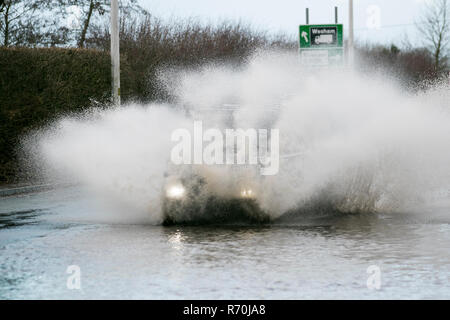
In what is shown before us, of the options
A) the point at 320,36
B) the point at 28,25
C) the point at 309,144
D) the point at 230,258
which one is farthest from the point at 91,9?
the point at 230,258

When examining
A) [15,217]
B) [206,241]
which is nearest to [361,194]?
[206,241]

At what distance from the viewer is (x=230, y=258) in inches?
377

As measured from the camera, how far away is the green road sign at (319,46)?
34.8 m

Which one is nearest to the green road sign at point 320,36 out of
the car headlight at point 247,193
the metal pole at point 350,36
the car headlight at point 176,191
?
the metal pole at point 350,36

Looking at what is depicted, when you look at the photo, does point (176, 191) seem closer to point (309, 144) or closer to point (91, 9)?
point (309, 144)

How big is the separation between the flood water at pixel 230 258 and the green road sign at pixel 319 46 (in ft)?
69.4

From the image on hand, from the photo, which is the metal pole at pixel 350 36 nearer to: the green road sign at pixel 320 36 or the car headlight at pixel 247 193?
the green road sign at pixel 320 36

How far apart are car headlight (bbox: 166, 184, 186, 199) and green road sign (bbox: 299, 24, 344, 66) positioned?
22821 millimetres

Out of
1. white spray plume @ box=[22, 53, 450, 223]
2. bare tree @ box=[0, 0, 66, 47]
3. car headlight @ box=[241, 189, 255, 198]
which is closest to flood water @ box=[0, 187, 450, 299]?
car headlight @ box=[241, 189, 255, 198]

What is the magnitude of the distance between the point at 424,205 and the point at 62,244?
7.46 m

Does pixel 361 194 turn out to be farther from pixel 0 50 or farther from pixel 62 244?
pixel 0 50

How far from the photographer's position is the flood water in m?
Answer: 7.76

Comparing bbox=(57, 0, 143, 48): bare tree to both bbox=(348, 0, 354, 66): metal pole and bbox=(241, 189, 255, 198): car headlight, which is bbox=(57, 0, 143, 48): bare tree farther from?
bbox=(241, 189, 255, 198): car headlight

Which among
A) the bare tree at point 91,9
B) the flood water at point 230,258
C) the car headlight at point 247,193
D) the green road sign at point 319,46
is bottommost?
the flood water at point 230,258
